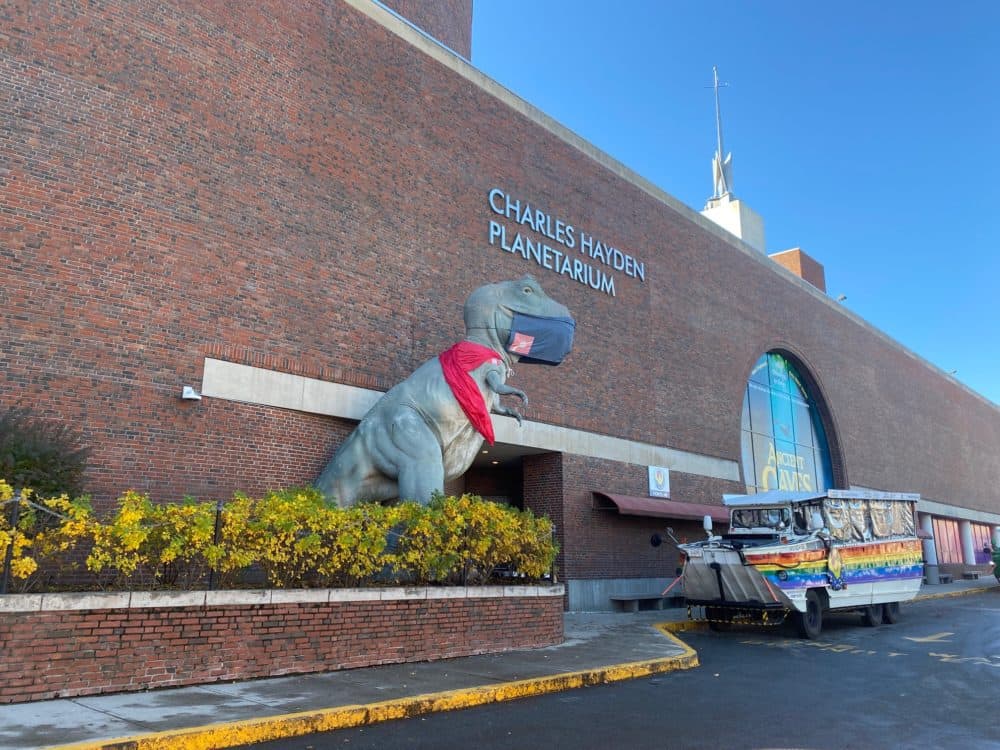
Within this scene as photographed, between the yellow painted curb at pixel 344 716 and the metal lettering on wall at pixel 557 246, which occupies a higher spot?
the metal lettering on wall at pixel 557 246

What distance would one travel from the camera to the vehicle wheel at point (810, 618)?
14336mm

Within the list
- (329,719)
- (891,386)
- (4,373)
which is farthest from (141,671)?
(891,386)

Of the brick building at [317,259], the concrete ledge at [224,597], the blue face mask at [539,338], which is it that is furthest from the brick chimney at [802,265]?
the concrete ledge at [224,597]

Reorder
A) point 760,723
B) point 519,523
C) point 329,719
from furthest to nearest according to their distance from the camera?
point 519,523 → point 760,723 → point 329,719

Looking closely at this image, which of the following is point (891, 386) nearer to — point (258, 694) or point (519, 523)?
point (519, 523)

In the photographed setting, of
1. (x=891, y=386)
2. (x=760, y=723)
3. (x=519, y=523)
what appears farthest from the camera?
(x=891, y=386)

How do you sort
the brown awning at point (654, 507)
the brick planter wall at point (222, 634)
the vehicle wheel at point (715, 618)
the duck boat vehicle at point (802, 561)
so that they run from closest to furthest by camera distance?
the brick planter wall at point (222, 634)
the duck boat vehicle at point (802, 561)
the vehicle wheel at point (715, 618)
the brown awning at point (654, 507)

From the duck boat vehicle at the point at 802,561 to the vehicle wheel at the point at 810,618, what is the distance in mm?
19

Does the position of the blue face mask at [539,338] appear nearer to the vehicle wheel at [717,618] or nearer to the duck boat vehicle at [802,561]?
the duck boat vehicle at [802,561]

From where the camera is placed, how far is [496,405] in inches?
514

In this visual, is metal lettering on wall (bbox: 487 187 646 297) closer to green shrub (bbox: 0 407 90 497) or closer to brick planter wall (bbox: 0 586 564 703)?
brick planter wall (bbox: 0 586 564 703)

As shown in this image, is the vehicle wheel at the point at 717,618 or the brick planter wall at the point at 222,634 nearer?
the brick planter wall at the point at 222,634

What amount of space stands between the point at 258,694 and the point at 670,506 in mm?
15325

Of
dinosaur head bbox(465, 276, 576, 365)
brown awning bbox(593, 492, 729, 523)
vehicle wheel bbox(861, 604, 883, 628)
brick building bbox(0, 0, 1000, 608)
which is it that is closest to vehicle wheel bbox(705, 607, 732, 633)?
vehicle wheel bbox(861, 604, 883, 628)
